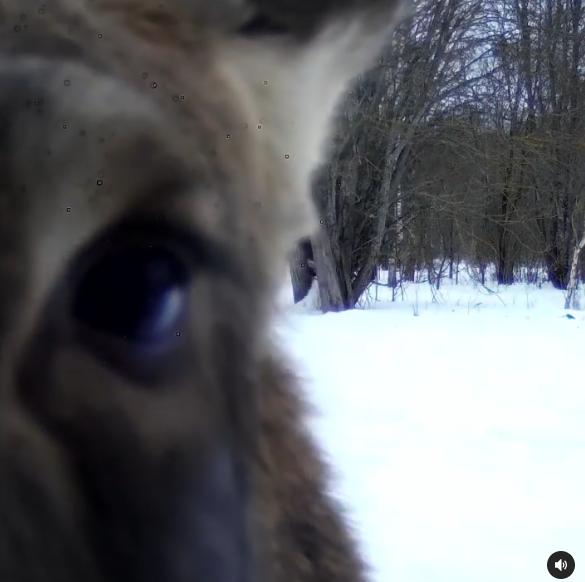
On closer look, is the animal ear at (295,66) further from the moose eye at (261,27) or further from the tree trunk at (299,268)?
the tree trunk at (299,268)

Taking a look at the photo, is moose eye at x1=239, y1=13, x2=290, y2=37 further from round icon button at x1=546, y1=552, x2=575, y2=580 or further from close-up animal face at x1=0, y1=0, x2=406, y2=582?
round icon button at x1=546, y1=552, x2=575, y2=580

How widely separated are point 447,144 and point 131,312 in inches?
63.0

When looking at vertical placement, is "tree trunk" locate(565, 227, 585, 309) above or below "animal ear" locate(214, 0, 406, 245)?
below

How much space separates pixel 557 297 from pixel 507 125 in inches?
124

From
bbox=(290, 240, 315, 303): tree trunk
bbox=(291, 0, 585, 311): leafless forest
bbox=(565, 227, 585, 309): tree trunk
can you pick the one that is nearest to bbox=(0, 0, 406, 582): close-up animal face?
bbox=(290, 240, 315, 303): tree trunk

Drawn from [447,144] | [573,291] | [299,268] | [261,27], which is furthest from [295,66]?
[573,291]

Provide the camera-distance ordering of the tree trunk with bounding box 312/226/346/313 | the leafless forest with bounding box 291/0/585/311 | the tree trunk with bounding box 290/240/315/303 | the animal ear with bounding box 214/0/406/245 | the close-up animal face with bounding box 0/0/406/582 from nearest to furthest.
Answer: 1. the close-up animal face with bounding box 0/0/406/582
2. the animal ear with bounding box 214/0/406/245
3. the tree trunk with bounding box 290/240/315/303
4. the leafless forest with bounding box 291/0/585/311
5. the tree trunk with bounding box 312/226/346/313

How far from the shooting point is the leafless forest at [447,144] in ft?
6.21

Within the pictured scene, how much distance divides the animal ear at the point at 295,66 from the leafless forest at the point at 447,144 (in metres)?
0.67

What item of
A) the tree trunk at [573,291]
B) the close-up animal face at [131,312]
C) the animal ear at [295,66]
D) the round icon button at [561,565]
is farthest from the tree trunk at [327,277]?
the tree trunk at [573,291]

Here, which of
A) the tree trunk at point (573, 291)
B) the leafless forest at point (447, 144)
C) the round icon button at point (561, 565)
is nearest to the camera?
the round icon button at point (561, 565)

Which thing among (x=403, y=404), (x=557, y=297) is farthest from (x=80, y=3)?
(x=557, y=297)

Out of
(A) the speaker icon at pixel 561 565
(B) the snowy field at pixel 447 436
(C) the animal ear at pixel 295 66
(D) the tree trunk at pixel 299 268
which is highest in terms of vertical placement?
(C) the animal ear at pixel 295 66

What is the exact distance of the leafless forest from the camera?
6.21 ft
